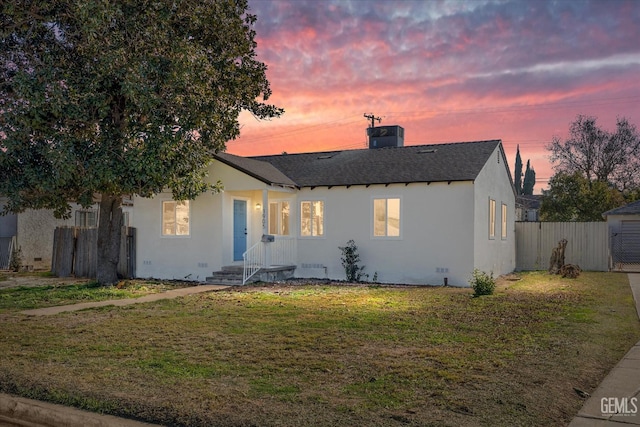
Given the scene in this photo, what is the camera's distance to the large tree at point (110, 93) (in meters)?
11.7

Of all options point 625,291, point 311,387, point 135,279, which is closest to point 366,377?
point 311,387

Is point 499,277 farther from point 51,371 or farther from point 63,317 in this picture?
point 51,371

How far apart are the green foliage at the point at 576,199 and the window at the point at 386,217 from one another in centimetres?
1916

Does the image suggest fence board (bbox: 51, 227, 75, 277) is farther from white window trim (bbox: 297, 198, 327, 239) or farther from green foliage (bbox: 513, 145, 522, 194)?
green foliage (bbox: 513, 145, 522, 194)

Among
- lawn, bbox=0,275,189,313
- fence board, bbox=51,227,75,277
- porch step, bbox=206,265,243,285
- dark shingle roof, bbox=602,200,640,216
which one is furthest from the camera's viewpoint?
dark shingle roof, bbox=602,200,640,216

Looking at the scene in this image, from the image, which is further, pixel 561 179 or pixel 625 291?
pixel 561 179

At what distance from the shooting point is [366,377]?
6.20m

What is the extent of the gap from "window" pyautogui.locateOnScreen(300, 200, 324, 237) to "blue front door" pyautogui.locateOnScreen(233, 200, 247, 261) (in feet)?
6.93

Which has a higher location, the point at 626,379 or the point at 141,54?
the point at 141,54

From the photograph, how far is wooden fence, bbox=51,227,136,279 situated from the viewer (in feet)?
63.7

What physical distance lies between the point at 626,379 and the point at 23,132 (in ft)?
40.5

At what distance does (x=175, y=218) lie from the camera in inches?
762

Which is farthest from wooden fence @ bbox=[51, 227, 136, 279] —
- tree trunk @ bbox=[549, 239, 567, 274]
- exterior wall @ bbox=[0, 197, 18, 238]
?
tree trunk @ bbox=[549, 239, 567, 274]

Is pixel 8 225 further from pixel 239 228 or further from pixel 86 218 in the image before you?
pixel 239 228
